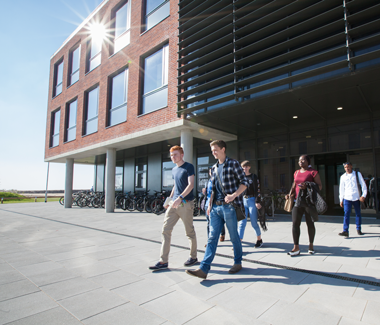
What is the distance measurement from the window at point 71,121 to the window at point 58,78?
9.27ft

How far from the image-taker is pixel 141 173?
56.3 ft

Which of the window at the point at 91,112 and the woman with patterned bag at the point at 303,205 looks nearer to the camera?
the woman with patterned bag at the point at 303,205

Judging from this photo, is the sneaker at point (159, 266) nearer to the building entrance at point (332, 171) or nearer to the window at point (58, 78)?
the building entrance at point (332, 171)

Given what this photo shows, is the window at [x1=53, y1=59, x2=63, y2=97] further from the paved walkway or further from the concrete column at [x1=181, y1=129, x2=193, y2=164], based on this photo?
the paved walkway

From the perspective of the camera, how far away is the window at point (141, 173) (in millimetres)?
16891

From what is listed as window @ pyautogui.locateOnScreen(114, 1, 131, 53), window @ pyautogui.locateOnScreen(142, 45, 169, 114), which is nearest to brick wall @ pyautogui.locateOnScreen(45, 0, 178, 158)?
window @ pyautogui.locateOnScreen(142, 45, 169, 114)

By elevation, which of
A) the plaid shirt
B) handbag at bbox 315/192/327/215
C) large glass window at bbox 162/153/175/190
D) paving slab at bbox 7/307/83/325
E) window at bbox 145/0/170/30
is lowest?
paving slab at bbox 7/307/83/325

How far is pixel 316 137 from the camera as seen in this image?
10086 mm

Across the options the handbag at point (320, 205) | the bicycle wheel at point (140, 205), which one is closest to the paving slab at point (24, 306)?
the handbag at point (320, 205)

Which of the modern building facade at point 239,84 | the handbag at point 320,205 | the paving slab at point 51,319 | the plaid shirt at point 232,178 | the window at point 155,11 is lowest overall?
the paving slab at point 51,319

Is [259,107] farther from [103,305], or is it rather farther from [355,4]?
[103,305]

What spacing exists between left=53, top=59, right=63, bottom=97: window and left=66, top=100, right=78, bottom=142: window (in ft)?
9.27

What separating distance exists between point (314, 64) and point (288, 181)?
205 inches

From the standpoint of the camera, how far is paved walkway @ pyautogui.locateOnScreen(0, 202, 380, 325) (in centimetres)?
230
